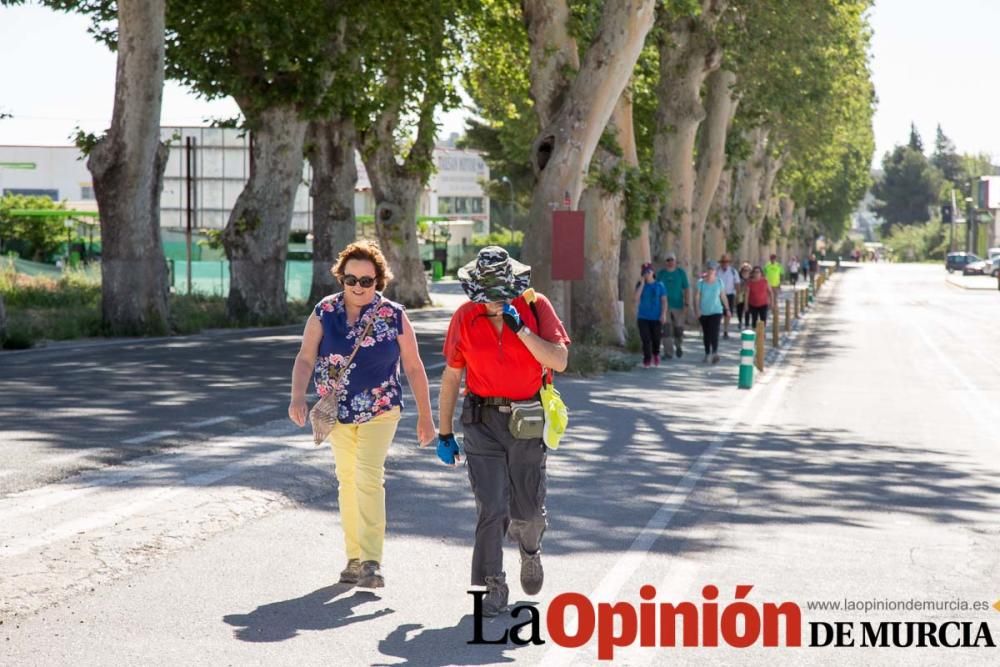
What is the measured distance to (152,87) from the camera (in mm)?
26938

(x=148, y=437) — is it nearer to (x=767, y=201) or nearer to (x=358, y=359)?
(x=358, y=359)

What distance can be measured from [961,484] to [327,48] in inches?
953

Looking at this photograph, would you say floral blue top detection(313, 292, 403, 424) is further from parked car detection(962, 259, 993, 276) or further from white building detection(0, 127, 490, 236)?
parked car detection(962, 259, 993, 276)

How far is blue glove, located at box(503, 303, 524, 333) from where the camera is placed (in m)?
7.09

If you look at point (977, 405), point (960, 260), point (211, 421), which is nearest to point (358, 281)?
point (211, 421)

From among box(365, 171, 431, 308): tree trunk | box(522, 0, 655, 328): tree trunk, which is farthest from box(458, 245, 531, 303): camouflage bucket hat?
box(365, 171, 431, 308): tree trunk

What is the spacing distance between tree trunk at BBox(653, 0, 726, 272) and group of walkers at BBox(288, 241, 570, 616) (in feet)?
86.4

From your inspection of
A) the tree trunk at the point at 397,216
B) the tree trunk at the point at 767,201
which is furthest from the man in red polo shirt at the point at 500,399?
the tree trunk at the point at 767,201

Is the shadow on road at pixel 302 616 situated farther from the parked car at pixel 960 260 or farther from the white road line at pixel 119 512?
the parked car at pixel 960 260

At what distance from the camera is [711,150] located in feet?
143

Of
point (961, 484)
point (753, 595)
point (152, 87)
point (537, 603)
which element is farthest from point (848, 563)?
Result: point (152, 87)

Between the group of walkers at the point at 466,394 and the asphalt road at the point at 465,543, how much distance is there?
33 cm

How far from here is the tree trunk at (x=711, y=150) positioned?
4269 cm

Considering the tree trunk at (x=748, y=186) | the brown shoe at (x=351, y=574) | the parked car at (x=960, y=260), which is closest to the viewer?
the brown shoe at (x=351, y=574)
